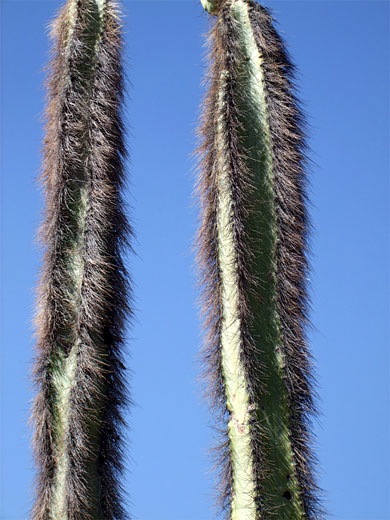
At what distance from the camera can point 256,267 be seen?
4145 mm

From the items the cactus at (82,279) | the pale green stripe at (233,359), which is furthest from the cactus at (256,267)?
the cactus at (82,279)

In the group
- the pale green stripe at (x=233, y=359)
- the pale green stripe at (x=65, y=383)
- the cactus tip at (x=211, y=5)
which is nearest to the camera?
the pale green stripe at (x=233, y=359)

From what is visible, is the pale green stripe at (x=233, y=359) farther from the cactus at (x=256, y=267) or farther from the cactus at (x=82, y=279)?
the cactus at (x=82, y=279)

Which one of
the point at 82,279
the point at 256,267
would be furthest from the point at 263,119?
the point at 82,279

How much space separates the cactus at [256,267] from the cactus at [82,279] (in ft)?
1.67

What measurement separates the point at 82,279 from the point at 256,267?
872mm

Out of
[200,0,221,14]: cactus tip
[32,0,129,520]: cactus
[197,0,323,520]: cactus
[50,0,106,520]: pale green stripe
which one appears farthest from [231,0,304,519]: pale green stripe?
[50,0,106,520]: pale green stripe

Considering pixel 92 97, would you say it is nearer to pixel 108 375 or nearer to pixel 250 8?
pixel 250 8

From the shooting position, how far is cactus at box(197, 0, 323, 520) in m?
3.86

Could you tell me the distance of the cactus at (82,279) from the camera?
4059mm

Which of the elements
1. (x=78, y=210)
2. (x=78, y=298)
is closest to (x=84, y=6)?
(x=78, y=210)

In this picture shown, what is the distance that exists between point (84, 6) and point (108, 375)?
6.88ft

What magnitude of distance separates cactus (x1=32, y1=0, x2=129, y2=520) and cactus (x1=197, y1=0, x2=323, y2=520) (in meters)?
0.51

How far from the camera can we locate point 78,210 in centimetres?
447
